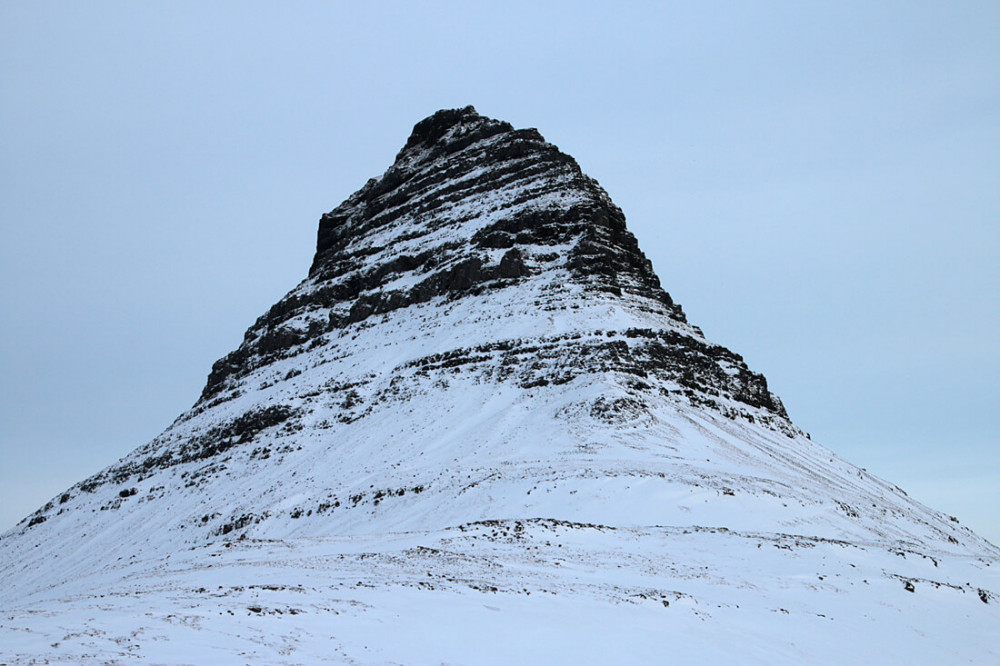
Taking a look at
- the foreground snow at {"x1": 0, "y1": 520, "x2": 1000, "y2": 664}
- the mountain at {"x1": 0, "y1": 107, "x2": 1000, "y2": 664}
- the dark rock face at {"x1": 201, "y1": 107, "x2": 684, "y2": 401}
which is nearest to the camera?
the foreground snow at {"x1": 0, "y1": 520, "x2": 1000, "y2": 664}

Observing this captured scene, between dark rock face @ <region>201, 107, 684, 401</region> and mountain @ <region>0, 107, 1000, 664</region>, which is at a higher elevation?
dark rock face @ <region>201, 107, 684, 401</region>

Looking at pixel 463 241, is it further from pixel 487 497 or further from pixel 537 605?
pixel 537 605

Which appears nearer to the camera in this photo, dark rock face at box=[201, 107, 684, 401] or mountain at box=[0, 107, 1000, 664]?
mountain at box=[0, 107, 1000, 664]

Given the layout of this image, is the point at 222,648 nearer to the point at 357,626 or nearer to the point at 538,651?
the point at 357,626

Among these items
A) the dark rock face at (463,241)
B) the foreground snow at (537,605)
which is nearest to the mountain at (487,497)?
the foreground snow at (537,605)

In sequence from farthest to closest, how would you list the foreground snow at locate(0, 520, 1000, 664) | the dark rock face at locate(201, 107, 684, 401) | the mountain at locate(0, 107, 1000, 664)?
the dark rock face at locate(201, 107, 684, 401)
the mountain at locate(0, 107, 1000, 664)
the foreground snow at locate(0, 520, 1000, 664)

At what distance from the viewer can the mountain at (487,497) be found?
1672 centimetres

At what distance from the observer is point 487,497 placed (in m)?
38.5

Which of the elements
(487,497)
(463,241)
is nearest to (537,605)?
(487,497)

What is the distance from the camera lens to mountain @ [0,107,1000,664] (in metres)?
16.7

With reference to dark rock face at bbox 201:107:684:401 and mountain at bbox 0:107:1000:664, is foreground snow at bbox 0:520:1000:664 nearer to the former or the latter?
mountain at bbox 0:107:1000:664

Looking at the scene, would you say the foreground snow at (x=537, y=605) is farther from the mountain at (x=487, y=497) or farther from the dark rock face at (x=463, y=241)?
the dark rock face at (x=463, y=241)

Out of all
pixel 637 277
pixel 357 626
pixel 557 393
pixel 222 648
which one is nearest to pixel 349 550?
pixel 357 626

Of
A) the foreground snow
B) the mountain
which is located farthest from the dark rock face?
the foreground snow
